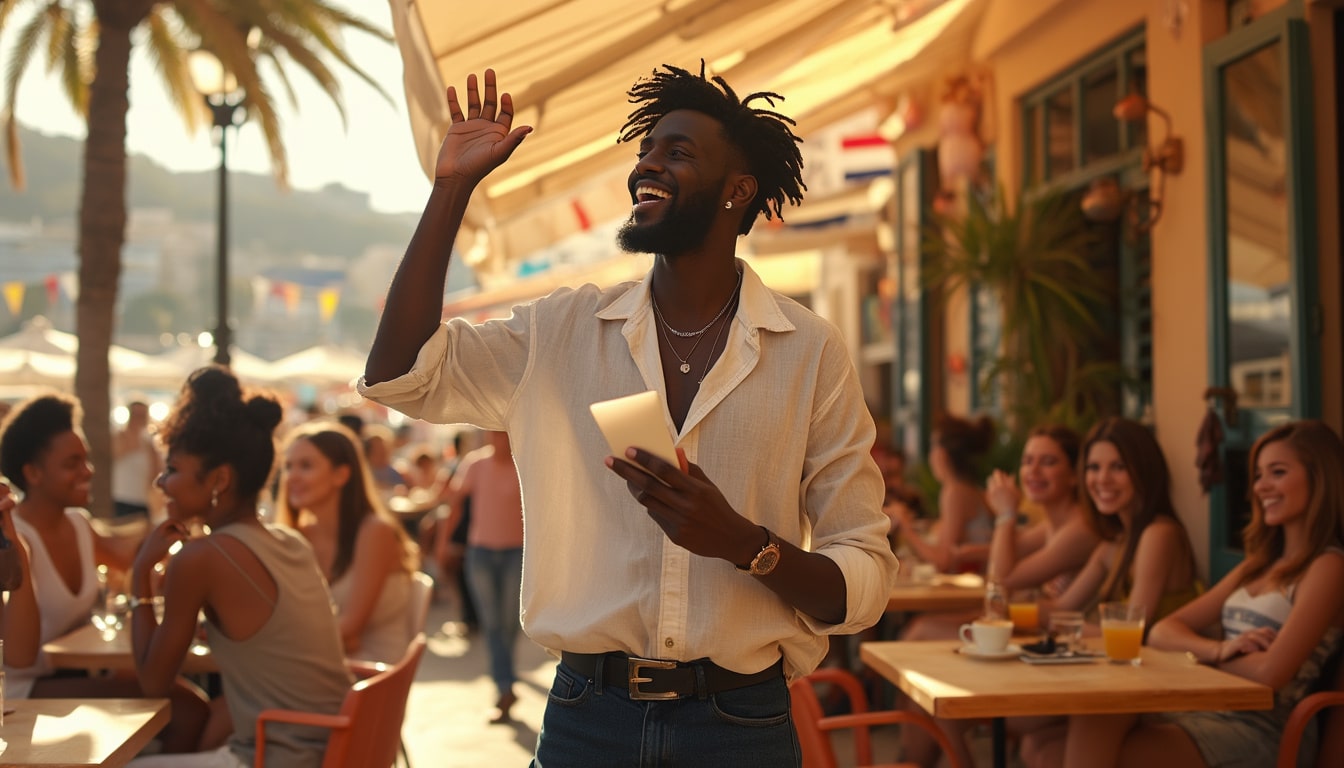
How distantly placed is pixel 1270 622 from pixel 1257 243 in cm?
218

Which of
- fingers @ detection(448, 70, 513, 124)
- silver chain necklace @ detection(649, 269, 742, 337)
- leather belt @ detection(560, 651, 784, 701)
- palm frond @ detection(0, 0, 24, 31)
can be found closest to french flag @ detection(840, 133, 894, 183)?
palm frond @ detection(0, 0, 24, 31)

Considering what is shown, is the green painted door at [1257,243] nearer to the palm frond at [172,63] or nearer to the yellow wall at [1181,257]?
the yellow wall at [1181,257]

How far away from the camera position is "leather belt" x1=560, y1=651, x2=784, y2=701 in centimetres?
216

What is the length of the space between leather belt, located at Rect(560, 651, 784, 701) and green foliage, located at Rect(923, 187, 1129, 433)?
5.94 meters

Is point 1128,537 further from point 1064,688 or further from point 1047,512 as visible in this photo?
point 1064,688

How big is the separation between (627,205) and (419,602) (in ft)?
11.9

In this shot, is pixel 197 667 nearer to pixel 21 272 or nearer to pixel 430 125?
pixel 430 125

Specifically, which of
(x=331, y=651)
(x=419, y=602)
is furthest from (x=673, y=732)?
(x=419, y=602)

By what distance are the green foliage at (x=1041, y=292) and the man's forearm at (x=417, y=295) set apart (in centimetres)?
618

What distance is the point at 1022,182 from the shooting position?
9031 mm

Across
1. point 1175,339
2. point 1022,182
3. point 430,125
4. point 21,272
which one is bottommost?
point 1175,339

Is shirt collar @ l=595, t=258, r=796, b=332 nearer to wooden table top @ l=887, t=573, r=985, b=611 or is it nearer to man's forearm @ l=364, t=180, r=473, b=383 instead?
man's forearm @ l=364, t=180, r=473, b=383

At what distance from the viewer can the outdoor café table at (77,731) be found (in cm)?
289

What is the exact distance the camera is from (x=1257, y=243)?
5.87 metres
